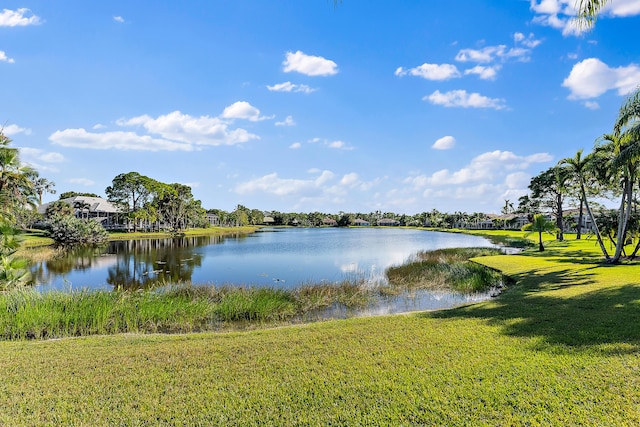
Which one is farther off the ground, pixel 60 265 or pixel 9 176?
pixel 9 176

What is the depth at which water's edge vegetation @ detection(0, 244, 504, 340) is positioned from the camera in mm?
8422

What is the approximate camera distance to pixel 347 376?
483cm

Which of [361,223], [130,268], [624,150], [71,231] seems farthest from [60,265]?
[361,223]

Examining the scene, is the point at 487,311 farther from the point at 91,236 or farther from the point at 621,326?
the point at 91,236

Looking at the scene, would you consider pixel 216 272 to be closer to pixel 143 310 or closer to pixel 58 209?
pixel 143 310

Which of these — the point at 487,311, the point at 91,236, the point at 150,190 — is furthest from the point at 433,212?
the point at 487,311

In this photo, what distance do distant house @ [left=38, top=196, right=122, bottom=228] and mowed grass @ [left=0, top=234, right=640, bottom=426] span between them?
232 feet

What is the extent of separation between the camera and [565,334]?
6234mm

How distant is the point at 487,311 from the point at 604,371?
405cm

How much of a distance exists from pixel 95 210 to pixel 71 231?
3460 centimetres

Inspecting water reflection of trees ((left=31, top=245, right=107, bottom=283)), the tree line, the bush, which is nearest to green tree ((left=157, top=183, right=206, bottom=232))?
the bush

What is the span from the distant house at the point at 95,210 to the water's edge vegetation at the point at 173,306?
64734mm

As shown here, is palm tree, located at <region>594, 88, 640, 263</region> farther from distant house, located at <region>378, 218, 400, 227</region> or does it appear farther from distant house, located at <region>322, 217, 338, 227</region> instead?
distant house, located at <region>378, 218, 400, 227</region>

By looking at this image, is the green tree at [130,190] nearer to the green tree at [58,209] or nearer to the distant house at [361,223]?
the green tree at [58,209]
